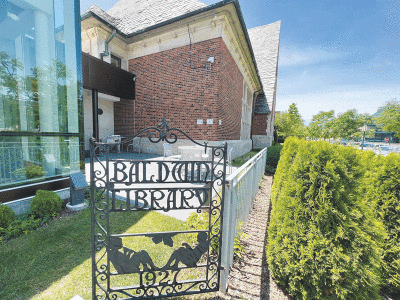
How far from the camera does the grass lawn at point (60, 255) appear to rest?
5.98 feet

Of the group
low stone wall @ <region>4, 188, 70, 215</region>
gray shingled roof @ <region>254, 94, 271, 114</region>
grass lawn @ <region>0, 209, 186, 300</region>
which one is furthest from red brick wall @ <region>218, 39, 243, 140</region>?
gray shingled roof @ <region>254, 94, 271, 114</region>

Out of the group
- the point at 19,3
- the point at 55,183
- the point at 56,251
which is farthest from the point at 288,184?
the point at 19,3

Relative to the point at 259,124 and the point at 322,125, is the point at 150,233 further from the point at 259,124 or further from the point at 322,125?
the point at 322,125

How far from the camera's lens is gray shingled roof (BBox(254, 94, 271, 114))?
16.8m

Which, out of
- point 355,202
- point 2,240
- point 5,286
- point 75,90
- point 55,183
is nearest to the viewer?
point 355,202

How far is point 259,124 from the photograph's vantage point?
17484 mm

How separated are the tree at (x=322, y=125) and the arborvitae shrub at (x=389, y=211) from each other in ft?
103

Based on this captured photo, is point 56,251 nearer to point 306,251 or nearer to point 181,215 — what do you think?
point 181,215

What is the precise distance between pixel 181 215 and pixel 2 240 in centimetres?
266

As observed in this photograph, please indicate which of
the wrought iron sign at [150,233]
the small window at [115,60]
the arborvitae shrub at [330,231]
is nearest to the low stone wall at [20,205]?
the wrought iron sign at [150,233]

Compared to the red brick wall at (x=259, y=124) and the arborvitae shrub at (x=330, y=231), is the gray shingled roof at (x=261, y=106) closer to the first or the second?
the red brick wall at (x=259, y=124)

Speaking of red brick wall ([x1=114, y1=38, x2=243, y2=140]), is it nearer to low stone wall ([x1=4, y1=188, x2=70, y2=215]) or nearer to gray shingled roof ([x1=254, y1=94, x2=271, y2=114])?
low stone wall ([x1=4, y1=188, x2=70, y2=215])

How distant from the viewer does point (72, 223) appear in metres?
3.03

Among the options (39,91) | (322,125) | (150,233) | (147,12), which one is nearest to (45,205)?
(39,91)
